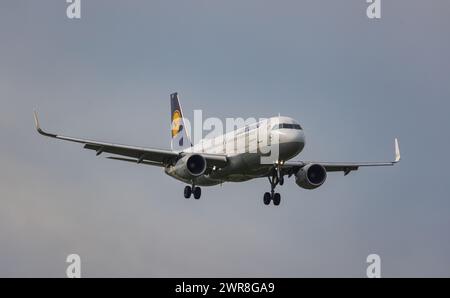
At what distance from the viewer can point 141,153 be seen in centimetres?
7388

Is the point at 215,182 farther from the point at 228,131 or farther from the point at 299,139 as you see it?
the point at 299,139

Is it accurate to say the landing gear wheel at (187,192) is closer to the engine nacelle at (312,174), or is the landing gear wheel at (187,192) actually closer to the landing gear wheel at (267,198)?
the landing gear wheel at (267,198)

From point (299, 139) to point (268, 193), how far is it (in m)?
7.30

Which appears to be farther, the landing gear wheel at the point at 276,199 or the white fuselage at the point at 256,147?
the landing gear wheel at the point at 276,199

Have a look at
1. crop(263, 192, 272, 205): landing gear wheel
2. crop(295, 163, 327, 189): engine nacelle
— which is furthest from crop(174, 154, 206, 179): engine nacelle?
crop(295, 163, 327, 189): engine nacelle

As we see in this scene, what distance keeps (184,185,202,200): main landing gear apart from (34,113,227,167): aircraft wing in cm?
240

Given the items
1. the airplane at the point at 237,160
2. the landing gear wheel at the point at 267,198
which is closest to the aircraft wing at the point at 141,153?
the airplane at the point at 237,160

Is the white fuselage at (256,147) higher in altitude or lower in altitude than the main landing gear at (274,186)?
higher

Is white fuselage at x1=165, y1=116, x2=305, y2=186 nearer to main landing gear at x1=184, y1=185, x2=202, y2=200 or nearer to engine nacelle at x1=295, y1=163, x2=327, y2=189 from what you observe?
main landing gear at x1=184, y1=185, x2=202, y2=200

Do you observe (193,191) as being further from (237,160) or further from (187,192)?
(237,160)

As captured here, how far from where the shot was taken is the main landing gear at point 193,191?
7588cm

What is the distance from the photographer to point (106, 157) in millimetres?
73438

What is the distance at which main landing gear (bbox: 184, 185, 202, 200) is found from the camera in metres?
75.9
